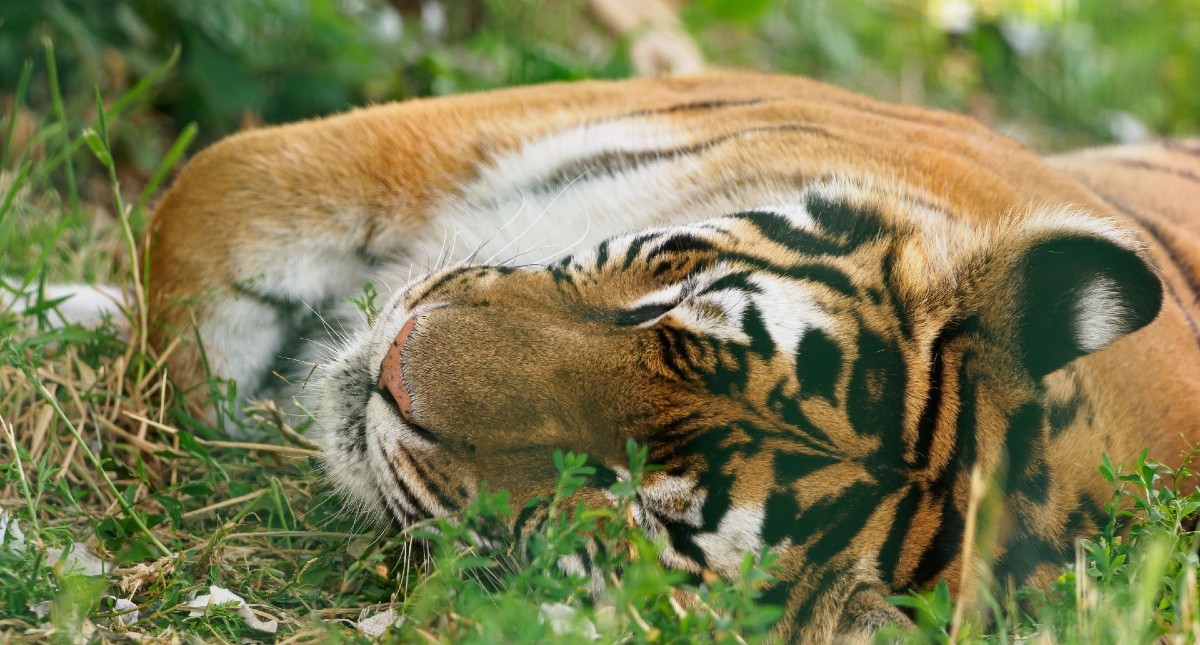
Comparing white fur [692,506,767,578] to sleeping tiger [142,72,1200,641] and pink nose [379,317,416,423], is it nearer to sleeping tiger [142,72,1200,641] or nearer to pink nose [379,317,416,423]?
sleeping tiger [142,72,1200,641]

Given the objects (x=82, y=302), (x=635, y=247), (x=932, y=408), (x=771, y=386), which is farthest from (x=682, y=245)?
(x=82, y=302)

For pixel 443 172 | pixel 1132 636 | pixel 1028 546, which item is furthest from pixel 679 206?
pixel 1132 636

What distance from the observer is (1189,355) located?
269cm

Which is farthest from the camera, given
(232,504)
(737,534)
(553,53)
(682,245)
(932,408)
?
(553,53)

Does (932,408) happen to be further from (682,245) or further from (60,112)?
(60,112)

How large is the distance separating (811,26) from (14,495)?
5.51 meters

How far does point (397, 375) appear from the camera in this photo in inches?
84.7

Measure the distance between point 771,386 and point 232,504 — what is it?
1.30m

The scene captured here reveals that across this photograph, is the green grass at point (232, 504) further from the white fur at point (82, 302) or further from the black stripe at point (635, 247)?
the black stripe at point (635, 247)

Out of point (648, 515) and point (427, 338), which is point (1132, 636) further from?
point (427, 338)

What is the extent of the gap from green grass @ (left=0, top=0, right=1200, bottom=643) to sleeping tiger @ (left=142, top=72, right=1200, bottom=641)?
108mm

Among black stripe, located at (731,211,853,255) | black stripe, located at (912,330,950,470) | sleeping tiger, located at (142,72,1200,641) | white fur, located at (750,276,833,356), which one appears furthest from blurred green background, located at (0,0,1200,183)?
black stripe, located at (912,330,950,470)

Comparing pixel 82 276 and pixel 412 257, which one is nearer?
pixel 412 257

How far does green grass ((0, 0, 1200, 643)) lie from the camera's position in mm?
1807
